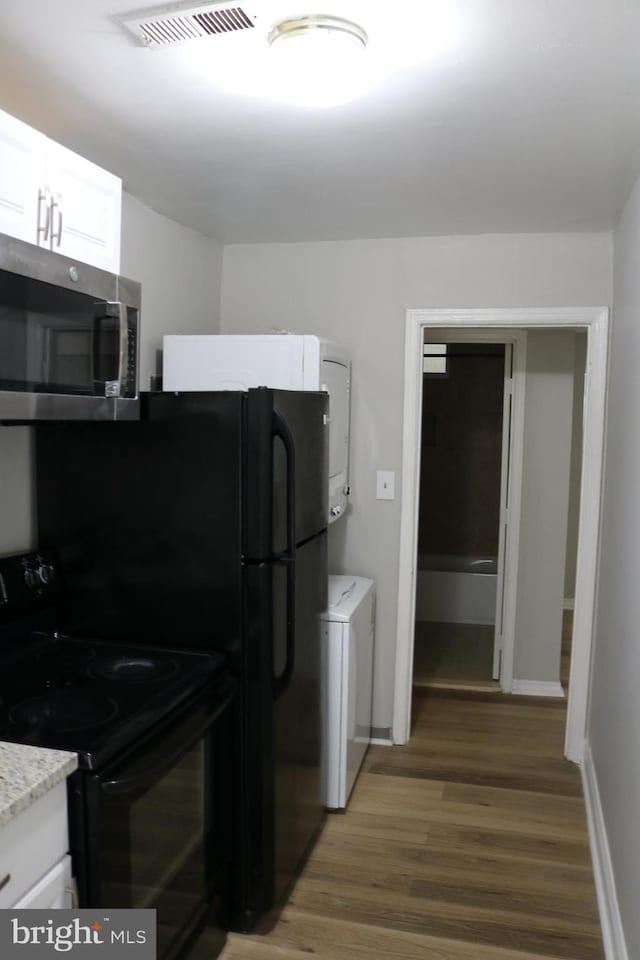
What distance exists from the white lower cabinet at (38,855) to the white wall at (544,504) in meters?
3.31

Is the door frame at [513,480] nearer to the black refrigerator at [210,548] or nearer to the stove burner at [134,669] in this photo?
the black refrigerator at [210,548]

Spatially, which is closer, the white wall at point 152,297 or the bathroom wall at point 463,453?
the white wall at point 152,297

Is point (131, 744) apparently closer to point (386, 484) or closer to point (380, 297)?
point (386, 484)

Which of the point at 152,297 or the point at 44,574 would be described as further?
the point at 152,297

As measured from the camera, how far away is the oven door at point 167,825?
1596 millimetres

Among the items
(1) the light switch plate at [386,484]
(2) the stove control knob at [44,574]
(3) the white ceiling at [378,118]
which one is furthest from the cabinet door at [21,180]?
(1) the light switch plate at [386,484]

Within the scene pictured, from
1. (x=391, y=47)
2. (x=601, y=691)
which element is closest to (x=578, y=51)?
(x=391, y=47)

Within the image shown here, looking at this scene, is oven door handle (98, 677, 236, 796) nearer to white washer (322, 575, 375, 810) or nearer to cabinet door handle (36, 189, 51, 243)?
white washer (322, 575, 375, 810)

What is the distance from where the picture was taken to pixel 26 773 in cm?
147

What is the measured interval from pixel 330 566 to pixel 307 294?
1.27 meters

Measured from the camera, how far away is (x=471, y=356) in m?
6.33

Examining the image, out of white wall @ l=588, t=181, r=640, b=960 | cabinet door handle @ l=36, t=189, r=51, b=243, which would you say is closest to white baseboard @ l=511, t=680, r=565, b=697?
white wall @ l=588, t=181, r=640, b=960

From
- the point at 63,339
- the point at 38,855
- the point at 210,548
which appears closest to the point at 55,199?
the point at 63,339

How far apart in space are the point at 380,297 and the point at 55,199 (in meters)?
1.97
